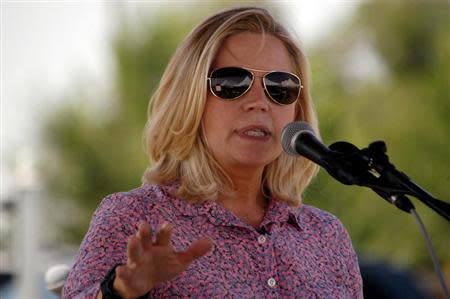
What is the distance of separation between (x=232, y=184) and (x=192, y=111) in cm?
27

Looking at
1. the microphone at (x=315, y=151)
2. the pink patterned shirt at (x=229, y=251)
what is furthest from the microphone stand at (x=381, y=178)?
the pink patterned shirt at (x=229, y=251)

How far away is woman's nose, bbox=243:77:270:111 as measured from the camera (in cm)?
304

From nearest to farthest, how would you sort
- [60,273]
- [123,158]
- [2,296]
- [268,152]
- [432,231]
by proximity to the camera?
1. [268,152]
2. [60,273]
3. [2,296]
4. [432,231]
5. [123,158]

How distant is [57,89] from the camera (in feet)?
42.7

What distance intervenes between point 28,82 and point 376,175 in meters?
11.4

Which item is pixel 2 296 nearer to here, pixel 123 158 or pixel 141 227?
pixel 141 227

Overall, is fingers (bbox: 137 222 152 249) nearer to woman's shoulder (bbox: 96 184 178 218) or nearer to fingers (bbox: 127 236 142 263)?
fingers (bbox: 127 236 142 263)

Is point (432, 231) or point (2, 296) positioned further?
point (432, 231)

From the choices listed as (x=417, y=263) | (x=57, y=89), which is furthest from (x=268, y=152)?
(x=57, y=89)

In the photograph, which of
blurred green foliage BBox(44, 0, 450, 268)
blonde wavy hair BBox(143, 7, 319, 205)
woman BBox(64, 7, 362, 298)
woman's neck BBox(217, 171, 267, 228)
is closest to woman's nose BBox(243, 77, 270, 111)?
woman BBox(64, 7, 362, 298)

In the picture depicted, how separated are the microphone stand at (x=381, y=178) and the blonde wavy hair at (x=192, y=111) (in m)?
0.79

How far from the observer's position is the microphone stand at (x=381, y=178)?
2.16 m

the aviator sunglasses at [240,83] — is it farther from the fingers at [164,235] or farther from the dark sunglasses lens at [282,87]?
the fingers at [164,235]

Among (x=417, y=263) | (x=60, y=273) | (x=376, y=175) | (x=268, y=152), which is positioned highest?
(x=376, y=175)
